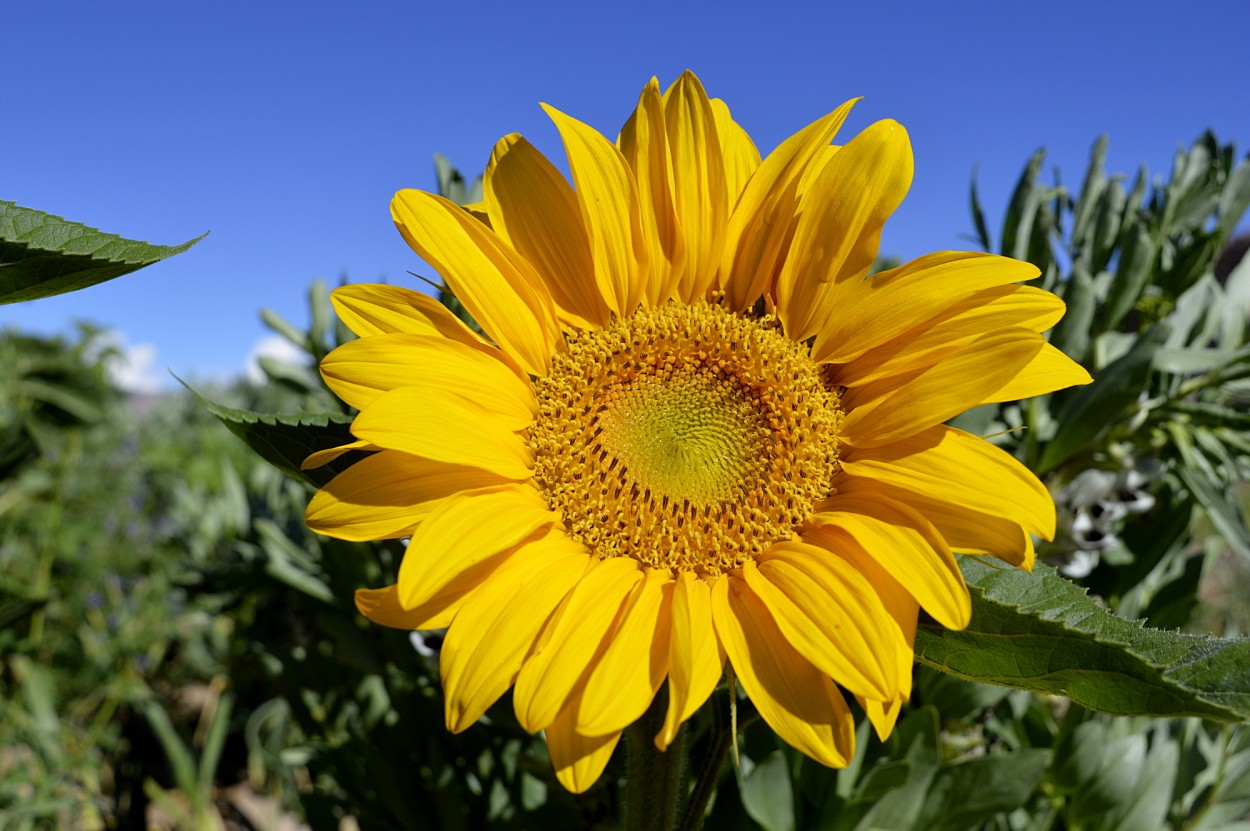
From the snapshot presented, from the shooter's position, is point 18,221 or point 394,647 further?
point 394,647

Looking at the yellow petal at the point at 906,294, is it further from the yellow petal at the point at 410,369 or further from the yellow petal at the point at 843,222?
the yellow petal at the point at 410,369

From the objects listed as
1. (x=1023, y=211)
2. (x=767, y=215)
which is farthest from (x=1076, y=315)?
(x=767, y=215)

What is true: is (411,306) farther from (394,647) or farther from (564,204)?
(394,647)

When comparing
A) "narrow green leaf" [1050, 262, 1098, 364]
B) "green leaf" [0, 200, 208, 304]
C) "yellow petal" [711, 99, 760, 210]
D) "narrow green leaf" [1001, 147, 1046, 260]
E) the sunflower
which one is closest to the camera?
"green leaf" [0, 200, 208, 304]

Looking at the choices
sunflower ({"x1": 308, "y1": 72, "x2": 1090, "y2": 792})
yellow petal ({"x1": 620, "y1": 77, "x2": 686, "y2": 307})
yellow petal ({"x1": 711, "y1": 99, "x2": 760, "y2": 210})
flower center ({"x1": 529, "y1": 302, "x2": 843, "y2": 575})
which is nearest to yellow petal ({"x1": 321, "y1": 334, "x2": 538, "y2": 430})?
sunflower ({"x1": 308, "y1": 72, "x2": 1090, "y2": 792})

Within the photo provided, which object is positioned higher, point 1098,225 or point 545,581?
point 1098,225

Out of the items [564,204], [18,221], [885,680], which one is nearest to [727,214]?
[564,204]

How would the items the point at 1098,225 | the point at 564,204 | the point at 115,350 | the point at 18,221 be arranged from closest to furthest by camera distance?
1. the point at 18,221
2. the point at 564,204
3. the point at 1098,225
4. the point at 115,350

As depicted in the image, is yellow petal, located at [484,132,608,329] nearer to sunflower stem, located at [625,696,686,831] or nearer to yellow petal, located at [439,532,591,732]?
yellow petal, located at [439,532,591,732]
